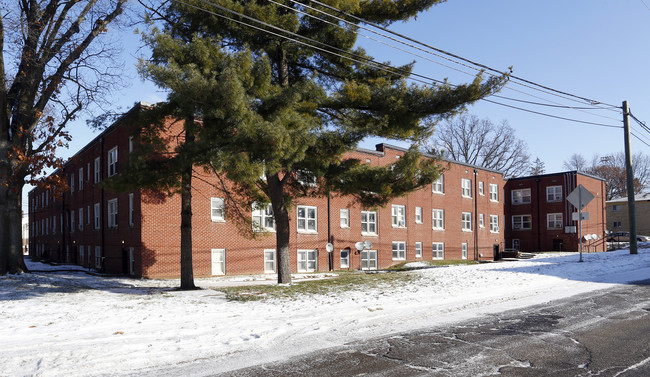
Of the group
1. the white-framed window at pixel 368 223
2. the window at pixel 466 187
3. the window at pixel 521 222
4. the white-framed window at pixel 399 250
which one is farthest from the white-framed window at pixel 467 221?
the window at pixel 521 222

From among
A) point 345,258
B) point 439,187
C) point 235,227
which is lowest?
point 345,258

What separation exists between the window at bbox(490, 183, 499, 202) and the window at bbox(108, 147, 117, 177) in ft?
104

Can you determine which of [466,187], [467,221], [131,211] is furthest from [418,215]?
[131,211]

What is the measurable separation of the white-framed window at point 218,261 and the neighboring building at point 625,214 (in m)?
65.6

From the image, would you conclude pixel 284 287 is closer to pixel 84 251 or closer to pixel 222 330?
pixel 222 330

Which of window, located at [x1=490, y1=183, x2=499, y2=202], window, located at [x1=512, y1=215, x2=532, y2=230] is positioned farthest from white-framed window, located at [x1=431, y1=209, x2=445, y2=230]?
window, located at [x1=512, y1=215, x2=532, y2=230]

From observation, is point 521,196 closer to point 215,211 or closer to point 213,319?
point 215,211

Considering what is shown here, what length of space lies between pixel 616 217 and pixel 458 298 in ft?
241

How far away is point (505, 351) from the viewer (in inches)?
274

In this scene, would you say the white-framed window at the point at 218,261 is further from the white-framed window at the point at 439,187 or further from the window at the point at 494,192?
the window at the point at 494,192

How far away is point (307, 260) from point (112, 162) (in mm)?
11487

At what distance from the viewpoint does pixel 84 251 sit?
30.7m

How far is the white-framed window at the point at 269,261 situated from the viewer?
2597 cm

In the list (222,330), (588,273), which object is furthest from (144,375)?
(588,273)
